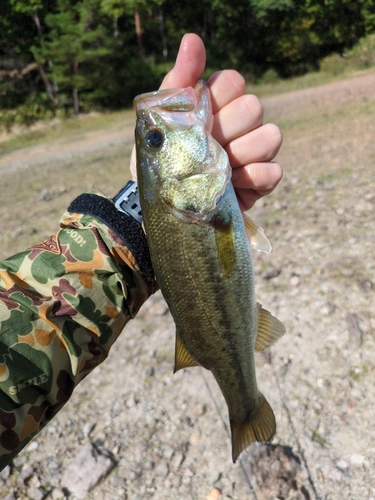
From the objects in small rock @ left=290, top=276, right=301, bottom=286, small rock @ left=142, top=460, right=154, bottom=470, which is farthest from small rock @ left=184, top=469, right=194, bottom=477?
small rock @ left=290, top=276, right=301, bottom=286

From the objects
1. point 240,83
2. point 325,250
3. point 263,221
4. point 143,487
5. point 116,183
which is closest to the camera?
point 240,83

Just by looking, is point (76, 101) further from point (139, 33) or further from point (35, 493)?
point (35, 493)

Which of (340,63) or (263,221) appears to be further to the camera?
(340,63)

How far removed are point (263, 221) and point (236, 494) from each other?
3786mm

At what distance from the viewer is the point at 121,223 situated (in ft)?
7.50

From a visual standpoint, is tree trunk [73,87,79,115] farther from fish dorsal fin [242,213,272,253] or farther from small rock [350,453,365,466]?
small rock [350,453,365,466]

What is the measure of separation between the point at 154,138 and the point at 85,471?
2416mm

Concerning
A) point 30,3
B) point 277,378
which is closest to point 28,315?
point 277,378

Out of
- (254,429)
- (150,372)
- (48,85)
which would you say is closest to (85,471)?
(150,372)

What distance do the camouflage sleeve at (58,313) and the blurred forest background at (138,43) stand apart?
26384mm

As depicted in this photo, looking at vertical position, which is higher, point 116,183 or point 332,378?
point 332,378

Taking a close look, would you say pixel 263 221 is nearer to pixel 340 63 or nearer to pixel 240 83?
pixel 240 83

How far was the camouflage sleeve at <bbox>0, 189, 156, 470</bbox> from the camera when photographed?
1.79m

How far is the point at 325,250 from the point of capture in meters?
4.79
